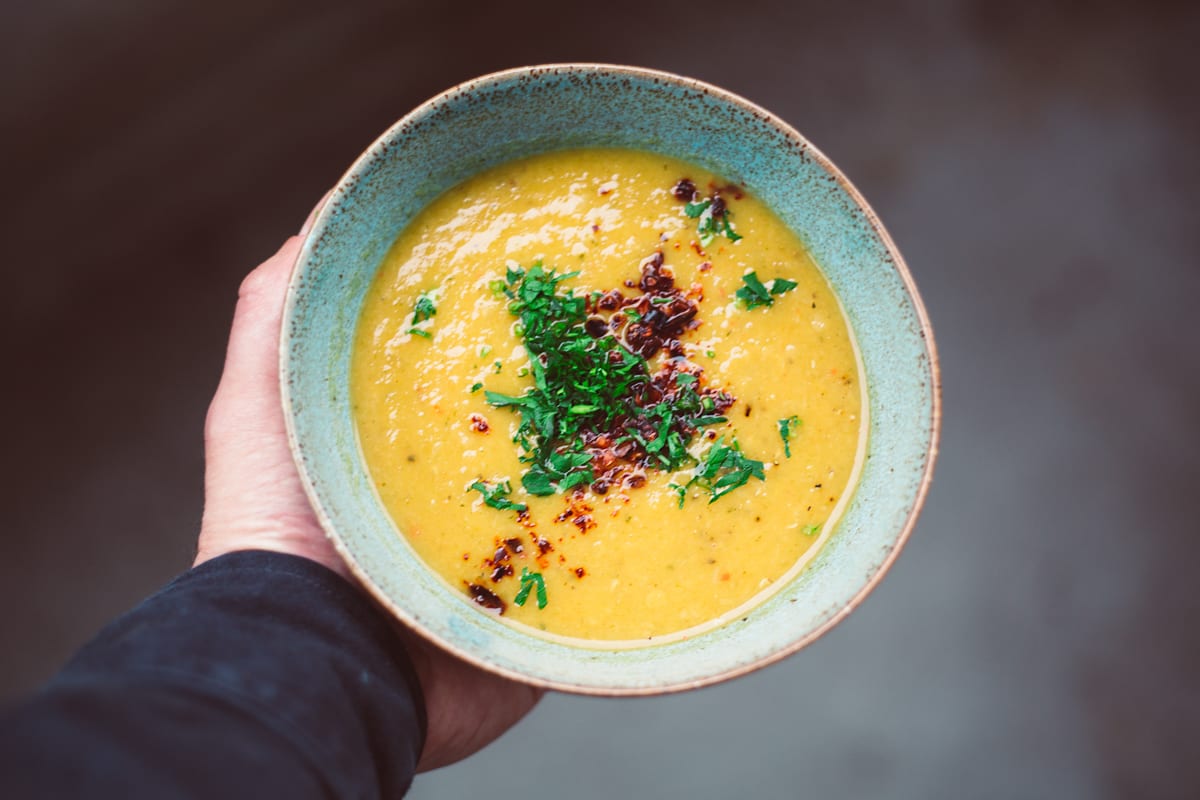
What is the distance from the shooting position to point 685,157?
152 centimetres

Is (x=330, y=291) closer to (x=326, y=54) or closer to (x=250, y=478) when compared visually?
(x=250, y=478)

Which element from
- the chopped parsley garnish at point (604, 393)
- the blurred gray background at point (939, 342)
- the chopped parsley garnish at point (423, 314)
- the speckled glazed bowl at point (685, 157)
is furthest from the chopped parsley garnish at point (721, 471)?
the blurred gray background at point (939, 342)

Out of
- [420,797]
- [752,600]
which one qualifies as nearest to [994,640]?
[752,600]

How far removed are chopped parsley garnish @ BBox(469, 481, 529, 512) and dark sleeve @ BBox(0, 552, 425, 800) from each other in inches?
9.5

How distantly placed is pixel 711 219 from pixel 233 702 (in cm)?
93

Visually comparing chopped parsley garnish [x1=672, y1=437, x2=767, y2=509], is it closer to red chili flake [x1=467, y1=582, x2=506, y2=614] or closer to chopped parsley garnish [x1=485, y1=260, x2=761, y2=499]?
chopped parsley garnish [x1=485, y1=260, x2=761, y2=499]

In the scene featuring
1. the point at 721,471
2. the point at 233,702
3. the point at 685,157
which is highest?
the point at 685,157

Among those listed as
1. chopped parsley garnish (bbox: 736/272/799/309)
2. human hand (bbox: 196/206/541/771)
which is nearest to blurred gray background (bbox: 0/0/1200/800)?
human hand (bbox: 196/206/541/771)

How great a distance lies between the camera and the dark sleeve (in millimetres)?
1015

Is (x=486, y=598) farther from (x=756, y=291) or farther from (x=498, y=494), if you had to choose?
(x=756, y=291)

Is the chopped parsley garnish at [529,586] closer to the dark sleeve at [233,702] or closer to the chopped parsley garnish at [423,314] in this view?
the dark sleeve at [233,702]

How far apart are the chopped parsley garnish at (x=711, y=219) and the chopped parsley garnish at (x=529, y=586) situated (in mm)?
551

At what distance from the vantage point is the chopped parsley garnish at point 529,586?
4.68 ft

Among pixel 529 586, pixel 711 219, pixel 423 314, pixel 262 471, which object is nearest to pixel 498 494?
pixel 529 586
